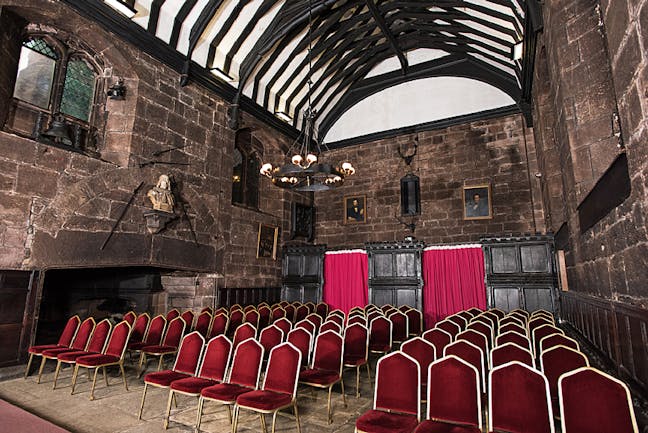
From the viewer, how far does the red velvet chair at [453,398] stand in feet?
7.75

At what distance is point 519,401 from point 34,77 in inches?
303

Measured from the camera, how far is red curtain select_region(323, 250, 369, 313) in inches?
367

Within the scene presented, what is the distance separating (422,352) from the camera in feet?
10.9

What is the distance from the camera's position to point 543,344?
3492mm

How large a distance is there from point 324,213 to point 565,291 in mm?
7465

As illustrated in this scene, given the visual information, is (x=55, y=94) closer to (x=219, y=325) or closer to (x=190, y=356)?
(x=219, y=325)

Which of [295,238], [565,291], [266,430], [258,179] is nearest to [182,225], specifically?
[258,179]

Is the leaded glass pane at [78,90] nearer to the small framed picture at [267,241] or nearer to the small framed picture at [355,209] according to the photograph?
the small framed picture at [267,241]

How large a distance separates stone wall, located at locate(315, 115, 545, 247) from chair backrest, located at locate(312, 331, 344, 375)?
695 cm

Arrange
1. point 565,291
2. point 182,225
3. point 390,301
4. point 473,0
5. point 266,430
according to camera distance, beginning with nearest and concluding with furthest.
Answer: point 266,430 < point 565,291 < point 182,225 < point 473,0 < point 390,301

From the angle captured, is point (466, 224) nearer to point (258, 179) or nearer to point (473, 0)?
A: point (473, 0)

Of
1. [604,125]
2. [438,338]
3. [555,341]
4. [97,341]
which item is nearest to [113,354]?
[97,341]

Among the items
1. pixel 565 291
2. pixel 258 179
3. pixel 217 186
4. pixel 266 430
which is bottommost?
pixel 266 430

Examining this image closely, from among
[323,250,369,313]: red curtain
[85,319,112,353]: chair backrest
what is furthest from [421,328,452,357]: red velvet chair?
[323,250,369,313]: red curtain
